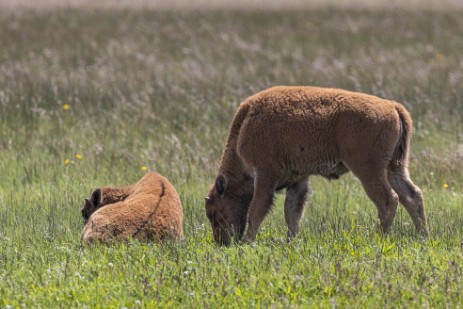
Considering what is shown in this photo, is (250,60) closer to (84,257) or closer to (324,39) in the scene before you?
(324,39)

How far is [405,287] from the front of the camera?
646 cm

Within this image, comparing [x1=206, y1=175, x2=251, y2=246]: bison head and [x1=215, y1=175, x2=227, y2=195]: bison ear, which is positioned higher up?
[x1=215, y1=175, x2=227, y2=195]: bison ear

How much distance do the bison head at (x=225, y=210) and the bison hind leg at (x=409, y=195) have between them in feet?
4.74

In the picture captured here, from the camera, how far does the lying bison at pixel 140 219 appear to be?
7984 millimetres

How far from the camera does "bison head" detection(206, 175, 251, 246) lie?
8953 mm

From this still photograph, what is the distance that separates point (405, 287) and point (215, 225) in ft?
9.26

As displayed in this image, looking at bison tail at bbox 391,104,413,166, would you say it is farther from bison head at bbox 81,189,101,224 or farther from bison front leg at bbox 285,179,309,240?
bison head at bbox 81,189,101,224

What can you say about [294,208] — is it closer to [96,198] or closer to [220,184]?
[220,184]

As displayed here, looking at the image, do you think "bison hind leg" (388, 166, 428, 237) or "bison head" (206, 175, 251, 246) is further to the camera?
"bison head" (206, 175, 251, 246)

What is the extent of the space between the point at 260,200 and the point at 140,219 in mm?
1307

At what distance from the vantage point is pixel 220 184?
355 inches

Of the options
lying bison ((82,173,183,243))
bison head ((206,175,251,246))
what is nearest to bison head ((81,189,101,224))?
lying bison ((82,173,183,243))

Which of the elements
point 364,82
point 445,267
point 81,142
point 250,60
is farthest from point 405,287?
point 250,60

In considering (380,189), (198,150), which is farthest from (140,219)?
(198,150)
